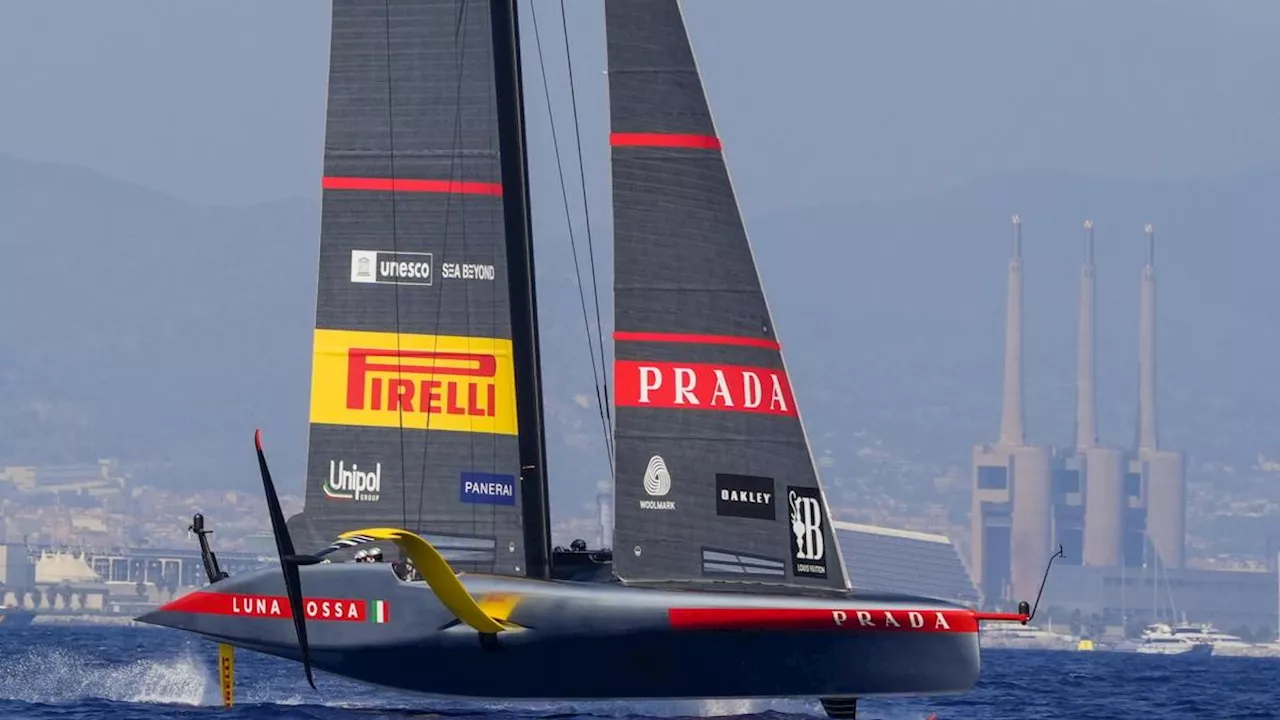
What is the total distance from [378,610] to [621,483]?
2.98m

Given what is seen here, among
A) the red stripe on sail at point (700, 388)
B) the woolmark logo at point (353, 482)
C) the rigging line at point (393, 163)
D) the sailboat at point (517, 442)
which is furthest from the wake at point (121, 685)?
the red stripe on sail at point (700, 388)

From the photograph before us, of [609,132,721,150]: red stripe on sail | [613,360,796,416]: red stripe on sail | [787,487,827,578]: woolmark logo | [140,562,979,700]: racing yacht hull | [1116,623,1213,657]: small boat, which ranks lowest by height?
[1116,623,1213,657]: small boat

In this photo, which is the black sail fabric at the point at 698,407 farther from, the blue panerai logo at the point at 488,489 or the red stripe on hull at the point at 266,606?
the red stripe on hull at the point at 266,606

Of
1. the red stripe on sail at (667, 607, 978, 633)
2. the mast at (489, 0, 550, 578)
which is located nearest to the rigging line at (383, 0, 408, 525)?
the mast at (489, 0, 550, 578)

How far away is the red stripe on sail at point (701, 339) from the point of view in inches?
1079

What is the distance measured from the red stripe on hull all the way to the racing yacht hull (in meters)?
0.10

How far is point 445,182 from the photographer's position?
28719 millimetres

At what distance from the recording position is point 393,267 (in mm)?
28797

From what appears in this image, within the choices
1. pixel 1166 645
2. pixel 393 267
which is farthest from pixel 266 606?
pixel 1166 645

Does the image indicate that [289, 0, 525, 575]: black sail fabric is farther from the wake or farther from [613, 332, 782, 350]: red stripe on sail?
the wake

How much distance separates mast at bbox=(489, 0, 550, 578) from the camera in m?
28.3

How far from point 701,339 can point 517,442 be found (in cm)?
251

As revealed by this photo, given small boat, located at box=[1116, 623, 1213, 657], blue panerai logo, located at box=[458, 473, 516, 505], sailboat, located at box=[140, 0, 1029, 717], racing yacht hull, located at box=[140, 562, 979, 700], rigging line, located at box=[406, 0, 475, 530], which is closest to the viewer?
racing yacht hull, located at box=[140, 562, 979, 700]

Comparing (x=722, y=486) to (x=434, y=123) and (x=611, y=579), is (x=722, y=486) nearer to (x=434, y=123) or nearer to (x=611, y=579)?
(x=611, y=579)
